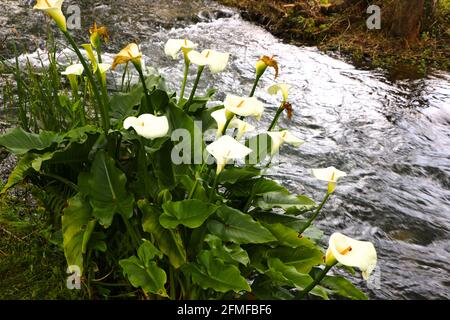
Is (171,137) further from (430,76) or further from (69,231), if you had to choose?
(430,76)

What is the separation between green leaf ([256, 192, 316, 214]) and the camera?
1.94 meters

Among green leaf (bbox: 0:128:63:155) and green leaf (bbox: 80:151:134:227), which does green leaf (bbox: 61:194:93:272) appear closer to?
green leaf (bbox: 80:151:134:227)

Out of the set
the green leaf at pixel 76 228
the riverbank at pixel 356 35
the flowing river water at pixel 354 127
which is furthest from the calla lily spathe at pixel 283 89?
the riverbank at pixel 356 35

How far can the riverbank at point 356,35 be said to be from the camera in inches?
212

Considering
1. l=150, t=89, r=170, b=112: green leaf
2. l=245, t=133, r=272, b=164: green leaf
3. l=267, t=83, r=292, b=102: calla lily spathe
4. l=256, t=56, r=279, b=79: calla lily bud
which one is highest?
l=256, t=56, r=279, b=79: calla lily bud

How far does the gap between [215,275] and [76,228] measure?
1.92ft

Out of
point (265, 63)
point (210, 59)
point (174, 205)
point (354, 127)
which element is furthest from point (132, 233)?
point (354, 127)

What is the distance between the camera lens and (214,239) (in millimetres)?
1604

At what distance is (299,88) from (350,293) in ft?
10.6

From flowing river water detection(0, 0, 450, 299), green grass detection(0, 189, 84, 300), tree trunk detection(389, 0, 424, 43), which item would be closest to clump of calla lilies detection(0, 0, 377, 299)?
green grass detection(0, 189, 84, 300)

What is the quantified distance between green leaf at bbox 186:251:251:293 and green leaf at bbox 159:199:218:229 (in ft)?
0.39

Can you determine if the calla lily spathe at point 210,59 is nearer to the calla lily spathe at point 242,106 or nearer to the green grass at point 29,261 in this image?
the calla lily spathe at point 242,106

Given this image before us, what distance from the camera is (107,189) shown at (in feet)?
5.74

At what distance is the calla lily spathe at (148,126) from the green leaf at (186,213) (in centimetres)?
30
